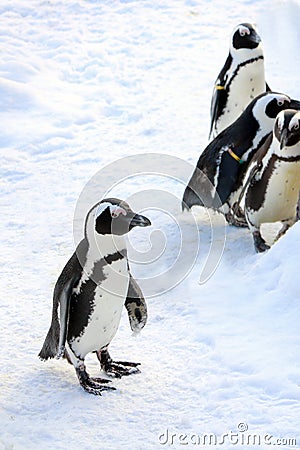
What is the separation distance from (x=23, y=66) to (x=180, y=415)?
4.16 metres

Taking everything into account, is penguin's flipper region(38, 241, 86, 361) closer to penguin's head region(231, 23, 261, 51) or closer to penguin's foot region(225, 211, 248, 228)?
penguin's foot region(225, 211, 248, 228)

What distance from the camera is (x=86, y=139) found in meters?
5.32

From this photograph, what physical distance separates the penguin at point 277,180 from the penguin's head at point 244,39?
3.38 ft

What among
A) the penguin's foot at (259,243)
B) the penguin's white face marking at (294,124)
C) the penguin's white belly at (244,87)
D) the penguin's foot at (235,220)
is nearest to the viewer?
the penguin's white face marking at (294,124)

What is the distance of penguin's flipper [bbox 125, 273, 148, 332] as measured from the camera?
2910 mm

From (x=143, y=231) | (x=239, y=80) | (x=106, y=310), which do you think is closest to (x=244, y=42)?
(x=239, y=80)

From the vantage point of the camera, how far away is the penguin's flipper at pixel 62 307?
278cm

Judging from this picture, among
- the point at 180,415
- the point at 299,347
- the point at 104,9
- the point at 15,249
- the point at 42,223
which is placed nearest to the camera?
the point at 180,415

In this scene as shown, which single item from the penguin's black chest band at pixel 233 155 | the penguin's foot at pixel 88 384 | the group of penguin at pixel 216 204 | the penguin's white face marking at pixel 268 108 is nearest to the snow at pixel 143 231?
the penguin's foot at pixel 88 384

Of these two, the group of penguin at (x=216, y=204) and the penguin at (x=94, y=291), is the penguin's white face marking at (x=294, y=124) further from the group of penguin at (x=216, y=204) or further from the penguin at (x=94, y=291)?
the penguin at (x=94, y=291)

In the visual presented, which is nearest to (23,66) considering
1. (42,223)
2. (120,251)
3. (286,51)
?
(286,51)

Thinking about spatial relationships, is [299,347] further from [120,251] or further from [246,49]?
[246,49]

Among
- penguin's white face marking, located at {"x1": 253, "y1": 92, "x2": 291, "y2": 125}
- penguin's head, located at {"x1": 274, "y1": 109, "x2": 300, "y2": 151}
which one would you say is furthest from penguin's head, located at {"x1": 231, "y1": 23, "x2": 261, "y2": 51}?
penguin's head, located at {"x1": 274, "y1": 109, "x2": 300, "y2": 151}

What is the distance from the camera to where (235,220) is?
4.00 metres
